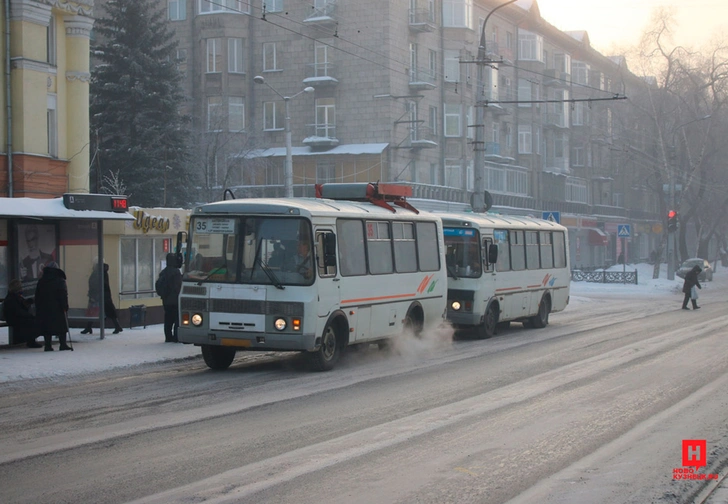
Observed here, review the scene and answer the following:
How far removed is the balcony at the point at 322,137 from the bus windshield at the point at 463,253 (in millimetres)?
30263

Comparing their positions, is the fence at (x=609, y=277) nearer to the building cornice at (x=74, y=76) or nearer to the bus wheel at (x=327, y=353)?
the building cornice at (x=74, y=76)

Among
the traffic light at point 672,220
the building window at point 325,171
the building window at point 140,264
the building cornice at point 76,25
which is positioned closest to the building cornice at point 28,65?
the building cornice at point 76,25

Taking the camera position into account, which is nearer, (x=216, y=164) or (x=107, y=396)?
(x=107, y=396)

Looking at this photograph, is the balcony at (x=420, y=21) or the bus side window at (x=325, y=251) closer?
the bus side window at (x=325, y=251)

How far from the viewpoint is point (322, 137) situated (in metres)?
51.0

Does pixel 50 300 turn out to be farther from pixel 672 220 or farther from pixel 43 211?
pixel 672 220

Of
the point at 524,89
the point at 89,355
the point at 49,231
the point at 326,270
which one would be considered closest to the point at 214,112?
the point at 524,89

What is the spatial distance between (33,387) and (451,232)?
10339mm

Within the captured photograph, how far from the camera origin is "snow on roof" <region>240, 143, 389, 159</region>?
4981 centimetres

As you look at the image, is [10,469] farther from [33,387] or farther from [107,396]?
[33,387]

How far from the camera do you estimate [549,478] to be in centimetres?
775

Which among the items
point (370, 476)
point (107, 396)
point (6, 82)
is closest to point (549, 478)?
point (370, 476)

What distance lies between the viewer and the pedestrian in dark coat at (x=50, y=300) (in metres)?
16.9

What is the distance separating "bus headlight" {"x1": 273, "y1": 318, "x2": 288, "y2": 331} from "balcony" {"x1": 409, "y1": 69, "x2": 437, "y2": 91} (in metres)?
38.3
